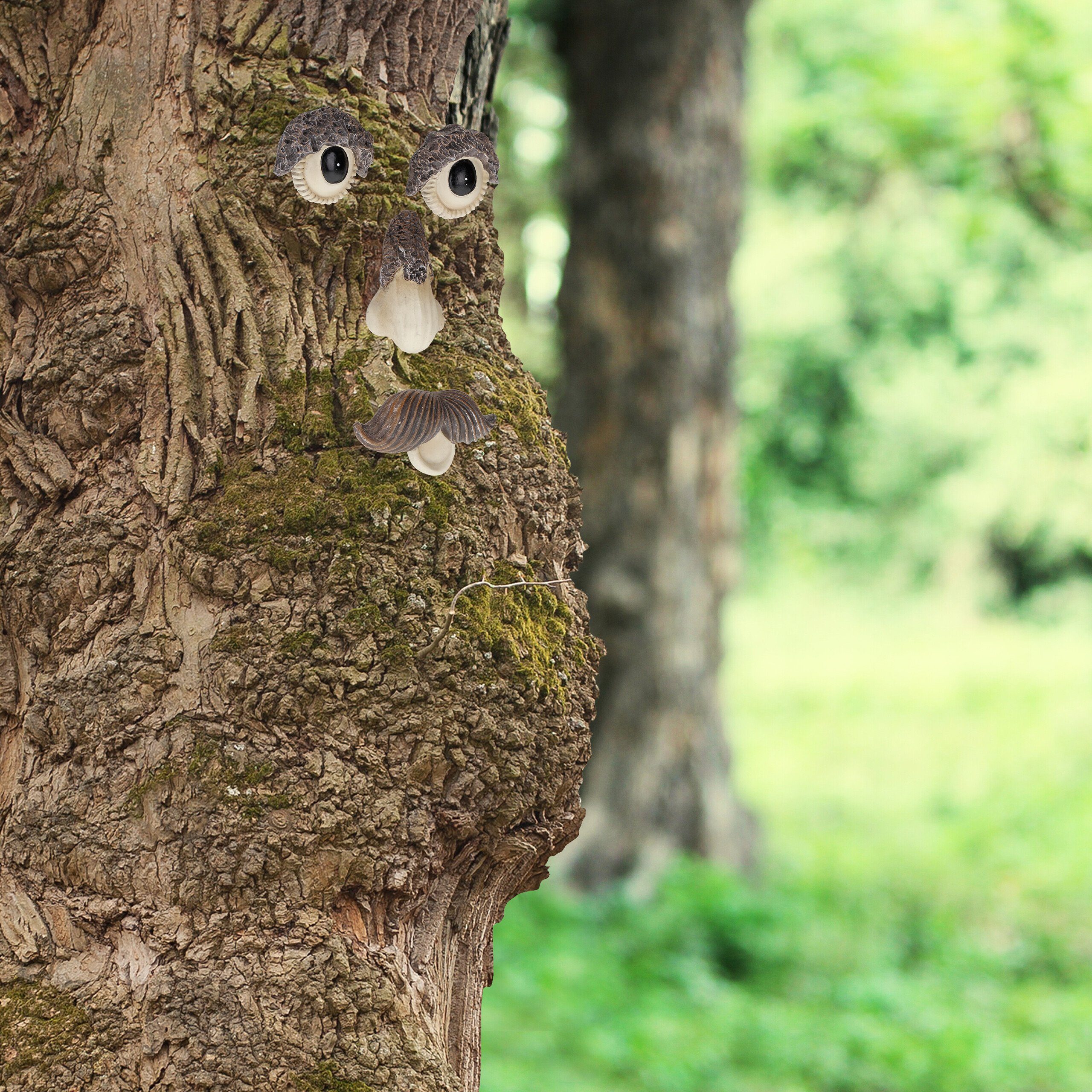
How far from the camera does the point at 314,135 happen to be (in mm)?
1377

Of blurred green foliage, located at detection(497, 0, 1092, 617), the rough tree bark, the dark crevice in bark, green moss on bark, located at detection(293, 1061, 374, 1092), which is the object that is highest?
blurred green foliage, located at detection(497, 0, 1092, 617)

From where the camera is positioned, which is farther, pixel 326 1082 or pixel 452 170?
pixel 452 170

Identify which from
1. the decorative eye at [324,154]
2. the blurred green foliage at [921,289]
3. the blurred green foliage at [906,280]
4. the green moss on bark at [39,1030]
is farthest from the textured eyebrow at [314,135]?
the blurred green foliage at [921,289]

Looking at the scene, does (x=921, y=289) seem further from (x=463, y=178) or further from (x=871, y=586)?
(x=463, y=178)

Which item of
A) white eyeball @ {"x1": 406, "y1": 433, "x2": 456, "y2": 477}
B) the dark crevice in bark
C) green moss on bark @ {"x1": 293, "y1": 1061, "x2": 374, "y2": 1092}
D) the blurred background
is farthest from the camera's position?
the blurred background

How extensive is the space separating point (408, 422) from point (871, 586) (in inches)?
618

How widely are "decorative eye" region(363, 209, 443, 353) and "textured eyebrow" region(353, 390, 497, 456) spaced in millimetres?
110

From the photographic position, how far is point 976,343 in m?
13.5

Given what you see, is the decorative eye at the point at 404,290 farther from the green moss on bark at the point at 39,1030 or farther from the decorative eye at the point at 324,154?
the green moss on bark at the point at 39,1030

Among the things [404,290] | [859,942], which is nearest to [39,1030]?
[404,290]

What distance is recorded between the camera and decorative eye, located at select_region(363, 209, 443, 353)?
55.7 inches

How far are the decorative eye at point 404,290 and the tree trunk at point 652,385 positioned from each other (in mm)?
4346

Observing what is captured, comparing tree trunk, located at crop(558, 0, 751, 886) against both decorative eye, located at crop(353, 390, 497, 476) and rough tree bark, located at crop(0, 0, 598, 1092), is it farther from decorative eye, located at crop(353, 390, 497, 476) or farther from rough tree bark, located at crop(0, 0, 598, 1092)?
decorative eye, located at crop(353, 390, 497, 476)

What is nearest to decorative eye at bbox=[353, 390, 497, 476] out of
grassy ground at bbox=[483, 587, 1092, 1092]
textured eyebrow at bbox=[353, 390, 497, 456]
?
textured eyebrow at bbox=[353, 390, 497, 456]
